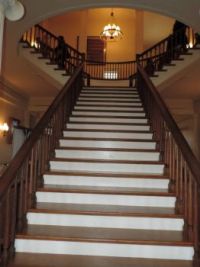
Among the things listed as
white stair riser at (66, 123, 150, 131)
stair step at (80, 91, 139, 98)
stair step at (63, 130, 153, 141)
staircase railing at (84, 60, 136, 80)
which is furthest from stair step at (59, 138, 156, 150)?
staircase railing at (84, 60, 136, 80)

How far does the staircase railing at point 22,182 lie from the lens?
2386mm

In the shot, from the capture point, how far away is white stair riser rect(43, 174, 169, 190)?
3.62 meters

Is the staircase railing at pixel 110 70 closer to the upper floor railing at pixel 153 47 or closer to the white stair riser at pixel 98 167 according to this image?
the upper floor railing at pixel 153 47

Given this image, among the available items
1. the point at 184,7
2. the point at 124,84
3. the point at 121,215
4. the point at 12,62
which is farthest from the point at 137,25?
the point at 121,215

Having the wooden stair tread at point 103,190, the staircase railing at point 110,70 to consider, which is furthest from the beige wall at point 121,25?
the wooden stair tread at point 103,190

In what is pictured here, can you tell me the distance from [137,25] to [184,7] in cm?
731

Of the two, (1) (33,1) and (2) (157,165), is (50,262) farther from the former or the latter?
(1) (33,1)

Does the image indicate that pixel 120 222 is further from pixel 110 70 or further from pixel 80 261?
pixel 110 70

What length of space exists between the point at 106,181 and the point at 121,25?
32.3 ft

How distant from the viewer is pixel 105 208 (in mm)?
3131

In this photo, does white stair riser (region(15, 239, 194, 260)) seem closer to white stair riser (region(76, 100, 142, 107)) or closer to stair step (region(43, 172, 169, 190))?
stair step (region(43, 172, 169, 190))

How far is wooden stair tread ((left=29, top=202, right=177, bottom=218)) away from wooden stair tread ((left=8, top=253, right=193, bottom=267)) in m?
0.48

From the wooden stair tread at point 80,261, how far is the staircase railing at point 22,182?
13 cm

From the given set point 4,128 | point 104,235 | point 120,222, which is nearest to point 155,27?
point 4,128
